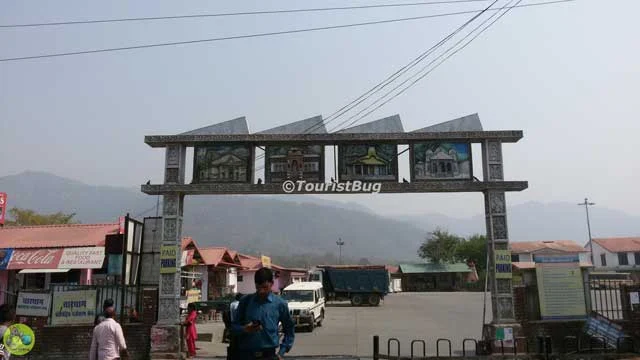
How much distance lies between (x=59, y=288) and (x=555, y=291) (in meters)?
13.2

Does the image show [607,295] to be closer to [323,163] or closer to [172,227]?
[323,163]

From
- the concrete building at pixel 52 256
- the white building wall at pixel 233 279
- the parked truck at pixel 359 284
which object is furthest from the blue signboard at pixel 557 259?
the white building wall at pixel 233 279

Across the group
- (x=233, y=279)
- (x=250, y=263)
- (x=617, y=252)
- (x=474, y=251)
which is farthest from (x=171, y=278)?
(x=474, y=251)

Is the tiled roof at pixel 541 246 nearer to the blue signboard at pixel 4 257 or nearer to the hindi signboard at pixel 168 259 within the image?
the blue signboard at pixel 4 257

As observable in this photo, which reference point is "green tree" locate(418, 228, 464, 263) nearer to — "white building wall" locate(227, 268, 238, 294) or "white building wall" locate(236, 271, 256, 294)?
"white building wall" locate(236, 271, 256, 294)

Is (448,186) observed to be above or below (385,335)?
above

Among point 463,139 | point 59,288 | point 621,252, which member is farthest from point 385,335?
point 621,252

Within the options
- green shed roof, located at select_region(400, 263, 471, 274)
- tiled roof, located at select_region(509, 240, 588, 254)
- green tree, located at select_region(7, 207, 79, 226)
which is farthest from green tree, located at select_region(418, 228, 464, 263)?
green tree, located at select_region(7, 207, 79, 226)

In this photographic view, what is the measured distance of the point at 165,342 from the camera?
1333 cm

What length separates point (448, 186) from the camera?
45.7ft

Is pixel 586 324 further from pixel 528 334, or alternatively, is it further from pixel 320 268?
pixel 320 268

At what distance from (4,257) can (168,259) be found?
44.7 ft

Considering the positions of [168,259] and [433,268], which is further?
[433,268]

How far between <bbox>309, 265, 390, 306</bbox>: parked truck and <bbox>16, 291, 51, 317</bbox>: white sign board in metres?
26.5
